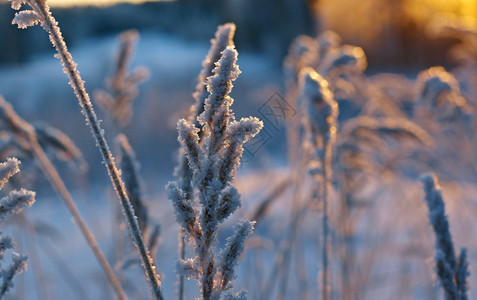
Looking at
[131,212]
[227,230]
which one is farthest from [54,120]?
[131,212]

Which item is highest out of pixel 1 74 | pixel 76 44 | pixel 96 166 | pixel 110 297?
pixel 76 44

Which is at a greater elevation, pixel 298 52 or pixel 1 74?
pixel 1 74

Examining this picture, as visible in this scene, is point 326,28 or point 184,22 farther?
point 184,22

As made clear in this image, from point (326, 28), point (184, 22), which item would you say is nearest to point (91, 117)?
point (326, 28)

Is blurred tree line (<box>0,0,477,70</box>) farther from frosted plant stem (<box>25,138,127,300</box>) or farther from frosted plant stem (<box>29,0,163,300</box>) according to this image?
frosted plant stem (<box>29,0,163,300</box>)

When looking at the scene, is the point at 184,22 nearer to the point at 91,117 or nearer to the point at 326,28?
the point at 326,28

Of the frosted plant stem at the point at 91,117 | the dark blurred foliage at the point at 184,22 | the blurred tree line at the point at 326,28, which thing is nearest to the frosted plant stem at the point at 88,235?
the frosted plant stem at the point at 91,117

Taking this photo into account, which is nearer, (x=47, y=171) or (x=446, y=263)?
(x=446, y=263)

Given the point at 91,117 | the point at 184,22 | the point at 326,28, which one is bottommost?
the point at 91,117

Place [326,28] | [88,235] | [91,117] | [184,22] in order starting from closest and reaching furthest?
[91,117], [88,235], [326,28], [184,22]

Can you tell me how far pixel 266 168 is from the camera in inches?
97.7

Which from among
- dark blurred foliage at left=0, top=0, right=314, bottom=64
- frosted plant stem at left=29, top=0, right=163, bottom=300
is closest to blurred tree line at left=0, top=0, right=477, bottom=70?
dark blurred foliage at left=0, top=0, right=314, bottom=64

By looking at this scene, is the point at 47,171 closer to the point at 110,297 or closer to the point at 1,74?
the point at 110,297

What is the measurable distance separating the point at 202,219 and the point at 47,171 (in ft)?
1.68
